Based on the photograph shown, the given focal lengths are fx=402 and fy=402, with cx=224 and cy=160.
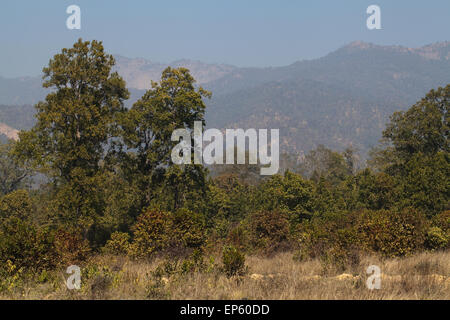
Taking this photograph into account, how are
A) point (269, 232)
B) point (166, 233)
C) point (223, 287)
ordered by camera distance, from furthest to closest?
point (269, 232)
point (166, 233)
point (223, 287)

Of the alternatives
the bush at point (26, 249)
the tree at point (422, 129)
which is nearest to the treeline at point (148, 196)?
the bush at point (26, 249)

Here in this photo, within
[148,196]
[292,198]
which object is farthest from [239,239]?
[292,198]

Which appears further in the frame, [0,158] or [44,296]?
[0,158]

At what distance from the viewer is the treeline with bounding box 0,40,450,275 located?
11703 mm

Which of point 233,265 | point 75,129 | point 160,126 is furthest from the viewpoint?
point 160,126

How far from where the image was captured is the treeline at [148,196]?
11703 mm

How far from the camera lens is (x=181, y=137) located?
73.3ft

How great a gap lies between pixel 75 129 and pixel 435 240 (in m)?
16.3

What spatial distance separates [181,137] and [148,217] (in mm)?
10344

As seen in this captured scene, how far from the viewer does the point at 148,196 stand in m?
22.6

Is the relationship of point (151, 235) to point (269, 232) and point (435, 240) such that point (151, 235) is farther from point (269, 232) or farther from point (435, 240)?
point (435, 240)
